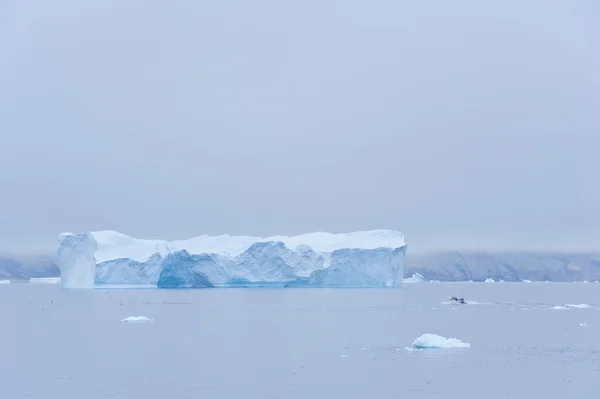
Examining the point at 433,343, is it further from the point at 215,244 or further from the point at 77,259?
the point at 77,259

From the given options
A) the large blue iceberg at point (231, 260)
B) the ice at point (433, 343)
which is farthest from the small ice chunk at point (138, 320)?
the large blue iceberg at point (231, 260)

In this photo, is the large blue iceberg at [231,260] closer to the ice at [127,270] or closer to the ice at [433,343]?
the ice at [127,270]

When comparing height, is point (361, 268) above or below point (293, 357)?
above

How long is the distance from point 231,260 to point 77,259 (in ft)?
34.5

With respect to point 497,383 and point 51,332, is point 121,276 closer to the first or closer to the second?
point 51,332

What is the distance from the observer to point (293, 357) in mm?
20125

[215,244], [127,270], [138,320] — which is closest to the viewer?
[138,320]

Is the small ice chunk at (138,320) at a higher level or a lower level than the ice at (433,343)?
lower

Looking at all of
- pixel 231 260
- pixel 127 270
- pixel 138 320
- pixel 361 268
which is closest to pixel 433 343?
pixel 138 320

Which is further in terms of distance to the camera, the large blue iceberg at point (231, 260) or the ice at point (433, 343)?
the large blue iceberg at point (231, 260)

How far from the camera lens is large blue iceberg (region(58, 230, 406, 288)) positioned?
182 feet

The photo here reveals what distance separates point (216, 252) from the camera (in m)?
56.2

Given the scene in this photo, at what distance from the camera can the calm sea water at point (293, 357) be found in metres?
15.3

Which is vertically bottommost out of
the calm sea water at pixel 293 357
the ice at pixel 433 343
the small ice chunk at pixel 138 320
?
the small ice chunk at pixel 138 320
